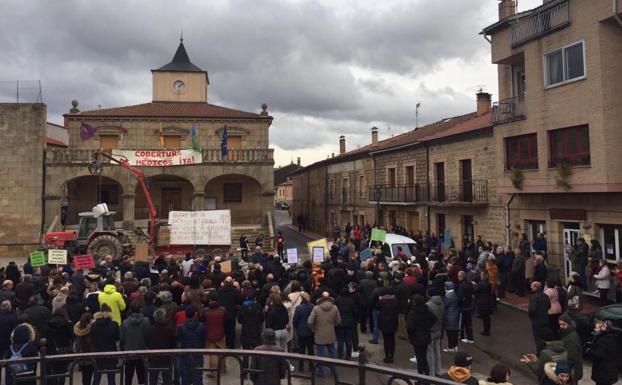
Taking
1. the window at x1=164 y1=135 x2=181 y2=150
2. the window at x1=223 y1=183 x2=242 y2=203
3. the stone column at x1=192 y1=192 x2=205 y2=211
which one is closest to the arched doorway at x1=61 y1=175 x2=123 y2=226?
the window at x1=164 y1=135 x2=181 y2=150

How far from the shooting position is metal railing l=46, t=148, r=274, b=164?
1025 inches

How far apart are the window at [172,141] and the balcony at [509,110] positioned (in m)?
20.6

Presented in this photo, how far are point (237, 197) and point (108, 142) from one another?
9.25 m

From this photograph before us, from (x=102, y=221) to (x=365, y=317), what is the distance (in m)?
14.1

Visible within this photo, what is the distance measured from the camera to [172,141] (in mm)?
30094

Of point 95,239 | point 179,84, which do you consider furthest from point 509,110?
point 179,84

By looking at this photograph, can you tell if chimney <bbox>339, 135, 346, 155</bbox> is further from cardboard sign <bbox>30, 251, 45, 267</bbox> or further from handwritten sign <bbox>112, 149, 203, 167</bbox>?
cardboard sign <bbox>30, 251, 45, 267</bbox>

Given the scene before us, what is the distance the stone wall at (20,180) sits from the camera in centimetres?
2533

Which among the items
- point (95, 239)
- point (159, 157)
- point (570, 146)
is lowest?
point (95, 239)

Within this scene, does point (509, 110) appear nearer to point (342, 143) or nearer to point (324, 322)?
point (324, 322)

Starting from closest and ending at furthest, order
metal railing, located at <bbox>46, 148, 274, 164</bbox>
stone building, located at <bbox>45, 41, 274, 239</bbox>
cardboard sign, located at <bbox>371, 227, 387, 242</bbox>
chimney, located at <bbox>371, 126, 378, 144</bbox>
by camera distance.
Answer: cardboard sign, located at <bbox>371, 227, 387, 242</bbox>, metal railing, located at <bbox>46, 148, 274, 164</bbox>, stone building, located at <bbox>45, 41, 274, 239</bbox>, chimney, located at <bbox>371, 126, 378, 144</bbox>

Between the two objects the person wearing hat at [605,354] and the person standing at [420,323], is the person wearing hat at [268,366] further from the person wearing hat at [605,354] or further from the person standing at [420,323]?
the person wearing hat at [605,354]

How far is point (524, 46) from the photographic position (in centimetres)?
1574

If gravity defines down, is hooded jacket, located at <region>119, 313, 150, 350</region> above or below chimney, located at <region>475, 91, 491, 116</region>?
below
